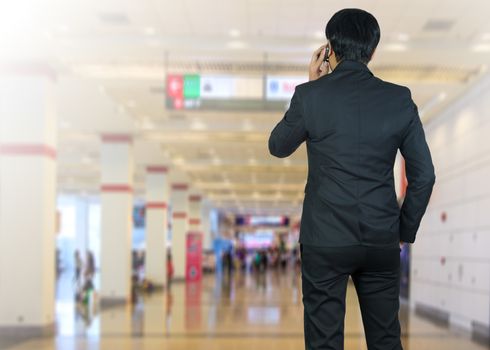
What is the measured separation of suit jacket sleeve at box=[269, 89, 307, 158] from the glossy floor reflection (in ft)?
14.5

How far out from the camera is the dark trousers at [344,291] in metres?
2.06

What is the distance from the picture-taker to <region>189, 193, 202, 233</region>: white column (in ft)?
127

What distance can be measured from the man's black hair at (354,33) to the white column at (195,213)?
36114 mm

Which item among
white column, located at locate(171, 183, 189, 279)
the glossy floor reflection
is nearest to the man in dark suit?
the glossy floor reflection

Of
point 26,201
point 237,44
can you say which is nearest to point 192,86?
point 237,44

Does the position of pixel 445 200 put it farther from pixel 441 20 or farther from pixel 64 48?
pixel 64 48

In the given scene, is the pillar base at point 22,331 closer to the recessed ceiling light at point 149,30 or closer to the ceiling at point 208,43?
the ceiling at point 208,43

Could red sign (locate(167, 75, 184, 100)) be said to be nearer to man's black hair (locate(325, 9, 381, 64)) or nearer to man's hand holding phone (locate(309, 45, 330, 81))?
man's hand holding phone (locate(309, 45, 330, 81))

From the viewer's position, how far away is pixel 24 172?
1067 cm

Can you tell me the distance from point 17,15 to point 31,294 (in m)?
4.21

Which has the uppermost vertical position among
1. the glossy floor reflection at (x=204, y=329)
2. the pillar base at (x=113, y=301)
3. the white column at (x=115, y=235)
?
the white column at (x=115, y=235)

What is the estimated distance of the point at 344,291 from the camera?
2.10 metres

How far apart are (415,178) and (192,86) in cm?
792

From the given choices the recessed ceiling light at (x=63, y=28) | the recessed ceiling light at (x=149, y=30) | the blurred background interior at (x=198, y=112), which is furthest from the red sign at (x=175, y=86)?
the recessed ceiling light at (x=63, y=28)
